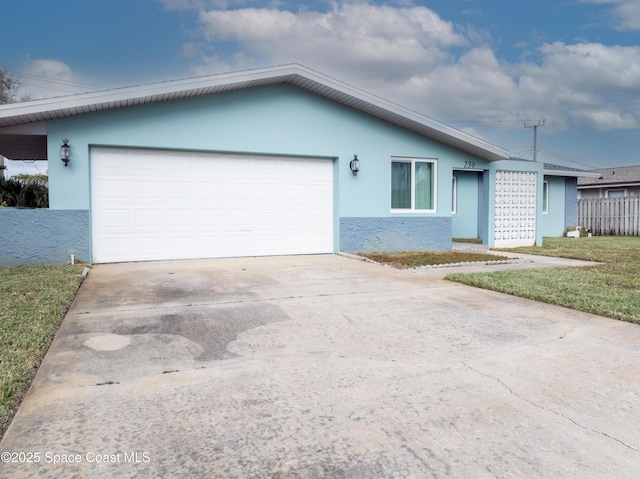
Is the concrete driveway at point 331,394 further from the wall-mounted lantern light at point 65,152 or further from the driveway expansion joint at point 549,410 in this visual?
the wall-mounted lantern light at point 65,152

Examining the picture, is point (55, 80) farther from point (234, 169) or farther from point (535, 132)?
point (535, 132)

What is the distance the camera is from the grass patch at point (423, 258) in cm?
932

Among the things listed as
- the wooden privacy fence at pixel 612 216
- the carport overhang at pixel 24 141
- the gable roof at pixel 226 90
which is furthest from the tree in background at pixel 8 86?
the wooden privacy fence at pixel 612 216

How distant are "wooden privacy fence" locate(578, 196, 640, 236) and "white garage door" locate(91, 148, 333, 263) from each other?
16473 millimetres

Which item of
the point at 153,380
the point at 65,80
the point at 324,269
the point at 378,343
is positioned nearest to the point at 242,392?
the point at 153,380

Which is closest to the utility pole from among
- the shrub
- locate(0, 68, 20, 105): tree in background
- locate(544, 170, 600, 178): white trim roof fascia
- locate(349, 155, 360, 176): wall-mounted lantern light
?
locate(544, 170, 600, 178): white trim roof fascia

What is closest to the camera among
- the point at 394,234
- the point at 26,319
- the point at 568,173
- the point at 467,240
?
the point at 26,319

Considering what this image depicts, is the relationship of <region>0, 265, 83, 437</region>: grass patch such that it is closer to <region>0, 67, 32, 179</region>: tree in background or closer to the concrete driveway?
the concrete driveway

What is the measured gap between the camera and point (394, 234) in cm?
1149

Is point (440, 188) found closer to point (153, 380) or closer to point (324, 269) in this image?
point (324, 269)

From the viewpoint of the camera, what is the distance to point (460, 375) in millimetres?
3266

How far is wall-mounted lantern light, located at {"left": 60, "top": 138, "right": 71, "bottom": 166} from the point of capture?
8.64 metres

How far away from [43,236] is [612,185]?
85.4ft

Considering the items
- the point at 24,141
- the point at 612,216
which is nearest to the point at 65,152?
the point at 24,141
